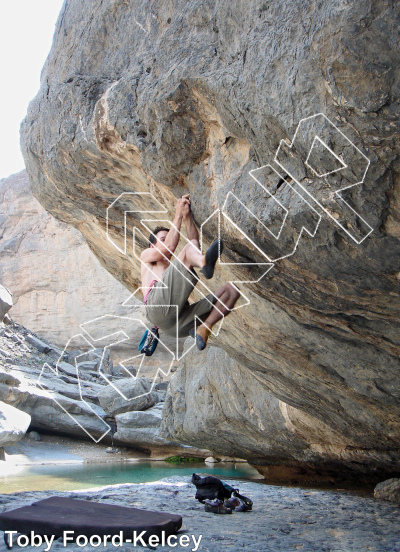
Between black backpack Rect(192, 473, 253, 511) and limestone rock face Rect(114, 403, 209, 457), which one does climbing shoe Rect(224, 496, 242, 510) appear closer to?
black backpack Rect(192, 473, 253, 511)

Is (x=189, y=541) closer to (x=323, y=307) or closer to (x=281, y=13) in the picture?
(x=323, y=307)

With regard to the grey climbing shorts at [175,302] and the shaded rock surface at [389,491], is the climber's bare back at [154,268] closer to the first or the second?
the grey climbing shorts at [175,302]

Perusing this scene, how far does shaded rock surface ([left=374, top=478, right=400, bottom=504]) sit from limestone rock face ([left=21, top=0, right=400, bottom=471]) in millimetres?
849

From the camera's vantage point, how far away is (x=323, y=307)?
379cm

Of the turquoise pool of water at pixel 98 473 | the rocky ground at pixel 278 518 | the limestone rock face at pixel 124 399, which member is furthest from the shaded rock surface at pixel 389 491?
the limestone rock face at pixel 124 399

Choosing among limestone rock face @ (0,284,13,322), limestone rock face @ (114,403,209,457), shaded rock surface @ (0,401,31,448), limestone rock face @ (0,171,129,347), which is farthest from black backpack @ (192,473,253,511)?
limestone rock face @ (0,171,129,347)

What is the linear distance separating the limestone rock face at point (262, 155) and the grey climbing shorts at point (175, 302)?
0.40 m

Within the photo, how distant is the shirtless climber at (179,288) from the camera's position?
3.64m

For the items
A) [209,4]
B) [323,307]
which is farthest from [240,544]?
[209,4]

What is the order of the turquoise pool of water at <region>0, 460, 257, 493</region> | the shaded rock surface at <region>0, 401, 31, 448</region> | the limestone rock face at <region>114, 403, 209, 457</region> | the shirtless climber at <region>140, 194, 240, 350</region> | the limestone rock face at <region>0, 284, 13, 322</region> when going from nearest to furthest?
the shirtless climber at <region>140, 194, 240, 350</region> → the turquoise pool of water at <region>0, 460, 257, 493</region> → the shaded rock surface at <region>0, 401, 31, 448</region> → the limestone rock face at <region>114, 403, 209, 457</region> → the limestone rock face at <region>0, 284, 13, 322</region>

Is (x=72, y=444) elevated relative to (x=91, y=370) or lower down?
lower down

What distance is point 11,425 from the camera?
40.6 feet

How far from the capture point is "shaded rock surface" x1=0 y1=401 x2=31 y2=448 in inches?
479

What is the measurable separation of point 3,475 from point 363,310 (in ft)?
33.2
